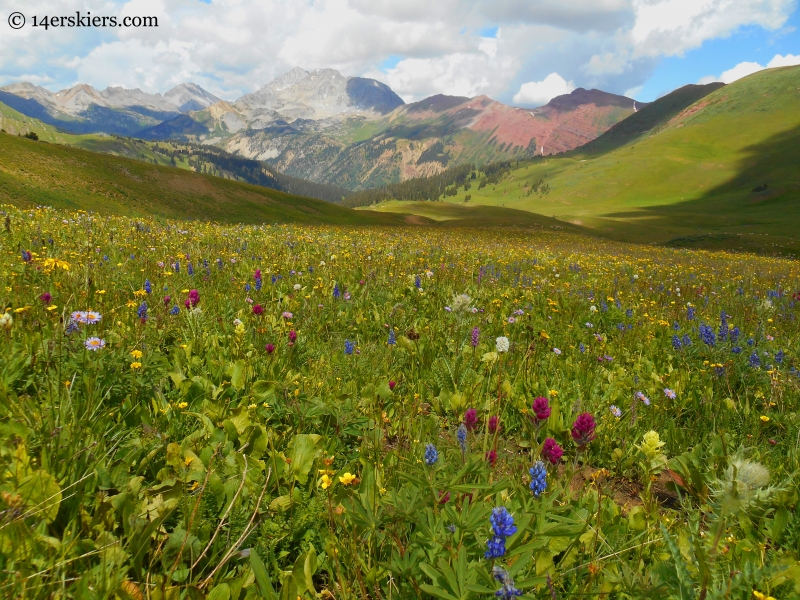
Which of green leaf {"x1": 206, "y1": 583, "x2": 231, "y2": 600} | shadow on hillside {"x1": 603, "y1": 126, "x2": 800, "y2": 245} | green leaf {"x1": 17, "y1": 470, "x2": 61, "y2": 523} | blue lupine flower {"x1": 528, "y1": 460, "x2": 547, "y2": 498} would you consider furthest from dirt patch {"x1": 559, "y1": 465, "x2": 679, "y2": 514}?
shadow on hillside {"x1": 603, "y1": 126, "x2": 800, "y2": 245}

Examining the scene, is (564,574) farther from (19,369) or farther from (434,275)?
(434,275)

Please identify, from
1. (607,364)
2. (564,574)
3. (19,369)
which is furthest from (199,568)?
(607,364)

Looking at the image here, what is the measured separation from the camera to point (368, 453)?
8.89 feet

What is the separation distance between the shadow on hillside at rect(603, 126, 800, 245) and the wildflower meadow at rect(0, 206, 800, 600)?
6935cm

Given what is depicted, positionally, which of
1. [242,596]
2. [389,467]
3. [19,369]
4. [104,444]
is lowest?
[242,596]

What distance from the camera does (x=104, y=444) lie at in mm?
2275

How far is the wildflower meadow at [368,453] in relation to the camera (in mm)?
Answer: 1686

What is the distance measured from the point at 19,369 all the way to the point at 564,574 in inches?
134

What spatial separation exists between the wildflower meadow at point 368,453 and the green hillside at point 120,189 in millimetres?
29712

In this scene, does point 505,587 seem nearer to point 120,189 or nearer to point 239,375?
point 239,375

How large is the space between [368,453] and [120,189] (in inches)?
1691

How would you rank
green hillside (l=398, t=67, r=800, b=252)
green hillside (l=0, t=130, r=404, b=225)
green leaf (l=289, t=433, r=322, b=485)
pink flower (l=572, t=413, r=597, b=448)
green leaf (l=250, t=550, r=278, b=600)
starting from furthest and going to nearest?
green hillside (l=398, t=67, r=800, b=252), green hillside (l=0, t=130, r=404, b=225), green leaf (l=289, t=433, r=322, b=485), pink flower (l=572, t=413, r=597, b=448), green leaf (l=250, t=550, r=278, b=600)

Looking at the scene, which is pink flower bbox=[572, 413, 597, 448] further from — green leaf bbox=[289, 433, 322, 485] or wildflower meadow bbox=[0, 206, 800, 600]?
green leaf bbox=[289, 433, 322, 485]

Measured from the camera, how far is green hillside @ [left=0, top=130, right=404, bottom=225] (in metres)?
29.6
